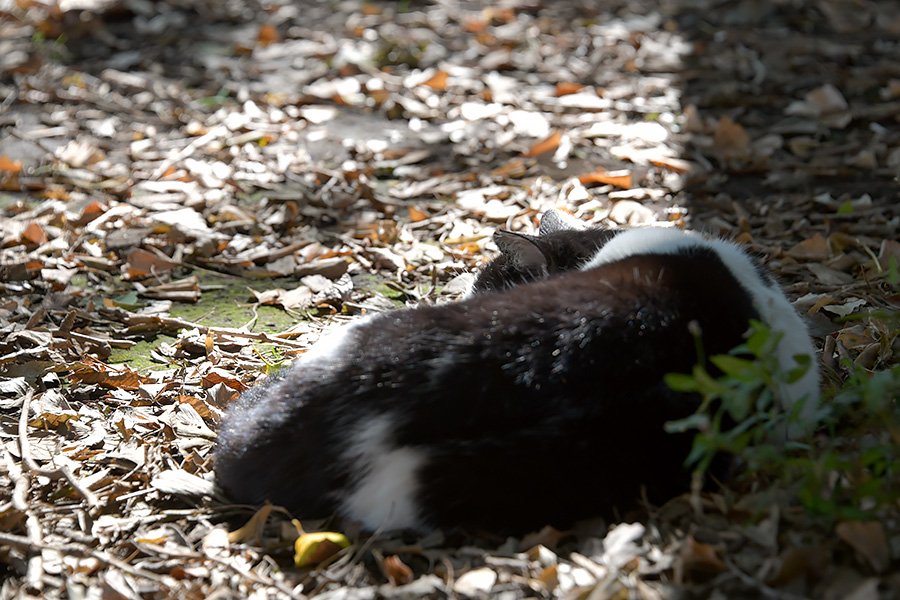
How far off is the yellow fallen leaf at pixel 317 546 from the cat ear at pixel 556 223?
56.6 inches

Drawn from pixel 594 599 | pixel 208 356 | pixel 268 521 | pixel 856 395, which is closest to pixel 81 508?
pixel 268 521

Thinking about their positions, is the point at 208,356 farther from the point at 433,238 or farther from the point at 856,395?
the point at 856,395

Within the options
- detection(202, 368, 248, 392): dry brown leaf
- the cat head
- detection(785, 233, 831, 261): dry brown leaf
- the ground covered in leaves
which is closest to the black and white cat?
the ground covered in leaves

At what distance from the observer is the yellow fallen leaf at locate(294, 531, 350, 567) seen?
2.05 m

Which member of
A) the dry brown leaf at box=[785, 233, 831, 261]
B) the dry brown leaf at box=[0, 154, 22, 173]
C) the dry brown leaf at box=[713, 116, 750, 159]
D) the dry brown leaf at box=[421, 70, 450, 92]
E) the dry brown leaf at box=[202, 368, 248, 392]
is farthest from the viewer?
the dry brown leaf at box=[421, 70, 450, 92]

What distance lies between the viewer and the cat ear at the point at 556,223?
3.12 meters

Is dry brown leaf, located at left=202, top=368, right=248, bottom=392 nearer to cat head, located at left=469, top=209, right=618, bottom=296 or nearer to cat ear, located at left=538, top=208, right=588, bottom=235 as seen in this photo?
cat head, located at left=469, top=209, right=618, bottom=296

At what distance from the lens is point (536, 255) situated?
2863 millimetres

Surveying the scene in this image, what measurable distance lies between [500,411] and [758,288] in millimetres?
947

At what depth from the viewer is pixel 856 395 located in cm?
192

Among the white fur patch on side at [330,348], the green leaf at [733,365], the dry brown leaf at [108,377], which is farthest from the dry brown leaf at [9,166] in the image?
the green leaf at [733,365]

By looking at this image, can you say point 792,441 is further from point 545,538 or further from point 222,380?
point 222,380

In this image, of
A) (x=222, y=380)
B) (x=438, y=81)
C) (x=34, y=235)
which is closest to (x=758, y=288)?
(x=222, y=380)

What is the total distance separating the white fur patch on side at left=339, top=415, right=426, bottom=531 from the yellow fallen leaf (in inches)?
3.9
